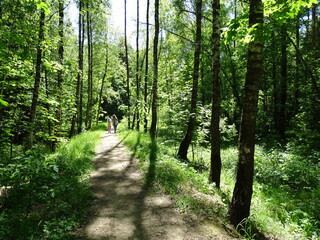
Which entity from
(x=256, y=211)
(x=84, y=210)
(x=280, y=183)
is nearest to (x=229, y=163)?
(x=280, y=183)

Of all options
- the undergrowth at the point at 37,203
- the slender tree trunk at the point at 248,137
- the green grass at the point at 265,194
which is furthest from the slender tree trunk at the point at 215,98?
the undergrowth at the point at 37,203

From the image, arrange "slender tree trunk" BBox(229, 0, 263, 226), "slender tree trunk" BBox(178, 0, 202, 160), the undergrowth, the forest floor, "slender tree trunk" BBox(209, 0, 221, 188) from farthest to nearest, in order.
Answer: "slender tree trunk" BBox(178, 0, 202, 160) < "slender tree trunk" BBox(209, 0, 221, 188) < "slender tree trunk" BBox(229, 0, 263, 226) < the forest floor < the undergrowth

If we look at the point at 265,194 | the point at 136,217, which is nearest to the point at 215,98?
the point at 265,194

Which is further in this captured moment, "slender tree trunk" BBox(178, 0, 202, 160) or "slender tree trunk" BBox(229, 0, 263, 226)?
"slender tree trunk" BBox(178, 0, 202, 160)

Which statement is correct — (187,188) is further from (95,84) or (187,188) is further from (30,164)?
(95,84)

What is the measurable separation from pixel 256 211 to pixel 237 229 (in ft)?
4.16

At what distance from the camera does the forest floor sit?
164 inches

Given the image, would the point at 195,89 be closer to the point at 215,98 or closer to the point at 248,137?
the point at 215,98

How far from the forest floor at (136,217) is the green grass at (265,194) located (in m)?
0.42

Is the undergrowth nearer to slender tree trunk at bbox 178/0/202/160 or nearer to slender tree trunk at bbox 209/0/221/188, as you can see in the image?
slender tree trunk at bbox 209/0/221/188

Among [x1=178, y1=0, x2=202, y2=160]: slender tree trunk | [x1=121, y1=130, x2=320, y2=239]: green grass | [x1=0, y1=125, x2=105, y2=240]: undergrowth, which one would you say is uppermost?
[x1=178, y1=0, x2=202, y2=160]: slender tree trunk

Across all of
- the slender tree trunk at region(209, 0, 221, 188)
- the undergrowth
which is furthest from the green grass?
the undergrowth

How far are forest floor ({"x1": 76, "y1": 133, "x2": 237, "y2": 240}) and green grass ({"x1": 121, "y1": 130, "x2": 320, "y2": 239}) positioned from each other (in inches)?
16.6

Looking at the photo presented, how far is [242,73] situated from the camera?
21234mm
